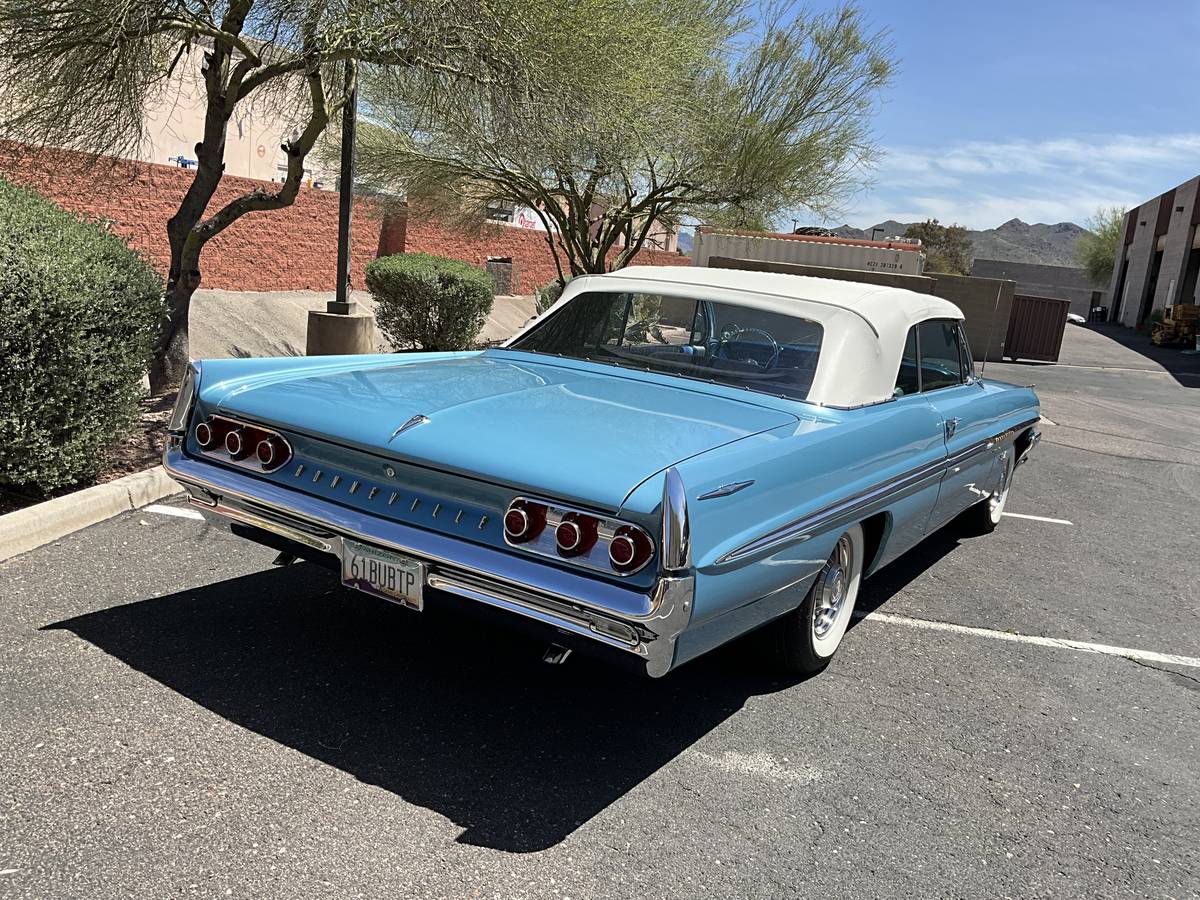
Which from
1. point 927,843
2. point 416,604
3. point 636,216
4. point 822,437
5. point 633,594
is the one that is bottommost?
point 927,843

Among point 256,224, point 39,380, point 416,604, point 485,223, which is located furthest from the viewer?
point 485,223

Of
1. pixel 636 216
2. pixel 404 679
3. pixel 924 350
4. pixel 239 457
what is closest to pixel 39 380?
pixel 239 457

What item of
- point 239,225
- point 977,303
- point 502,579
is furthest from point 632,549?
point 977,303

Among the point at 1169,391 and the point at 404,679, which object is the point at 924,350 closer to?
the point at 404,679

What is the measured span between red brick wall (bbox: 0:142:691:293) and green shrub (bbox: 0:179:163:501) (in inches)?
140

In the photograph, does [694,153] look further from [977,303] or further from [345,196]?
[977,303]

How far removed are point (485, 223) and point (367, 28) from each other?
12362mm

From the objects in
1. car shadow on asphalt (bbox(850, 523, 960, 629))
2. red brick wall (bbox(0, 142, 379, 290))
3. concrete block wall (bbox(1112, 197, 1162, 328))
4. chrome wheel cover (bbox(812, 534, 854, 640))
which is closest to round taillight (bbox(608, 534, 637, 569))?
chrome wheel cover (bbox(812, 534, 854, 640))

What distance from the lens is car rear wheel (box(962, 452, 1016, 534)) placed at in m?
6.38

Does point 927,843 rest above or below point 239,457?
below

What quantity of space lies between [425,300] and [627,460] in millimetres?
9671

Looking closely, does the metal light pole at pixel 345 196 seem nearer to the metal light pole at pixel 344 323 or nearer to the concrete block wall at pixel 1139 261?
the metal light pole at pixel 344 323

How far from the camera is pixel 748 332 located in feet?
14.5

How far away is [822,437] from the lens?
11.6 ft
